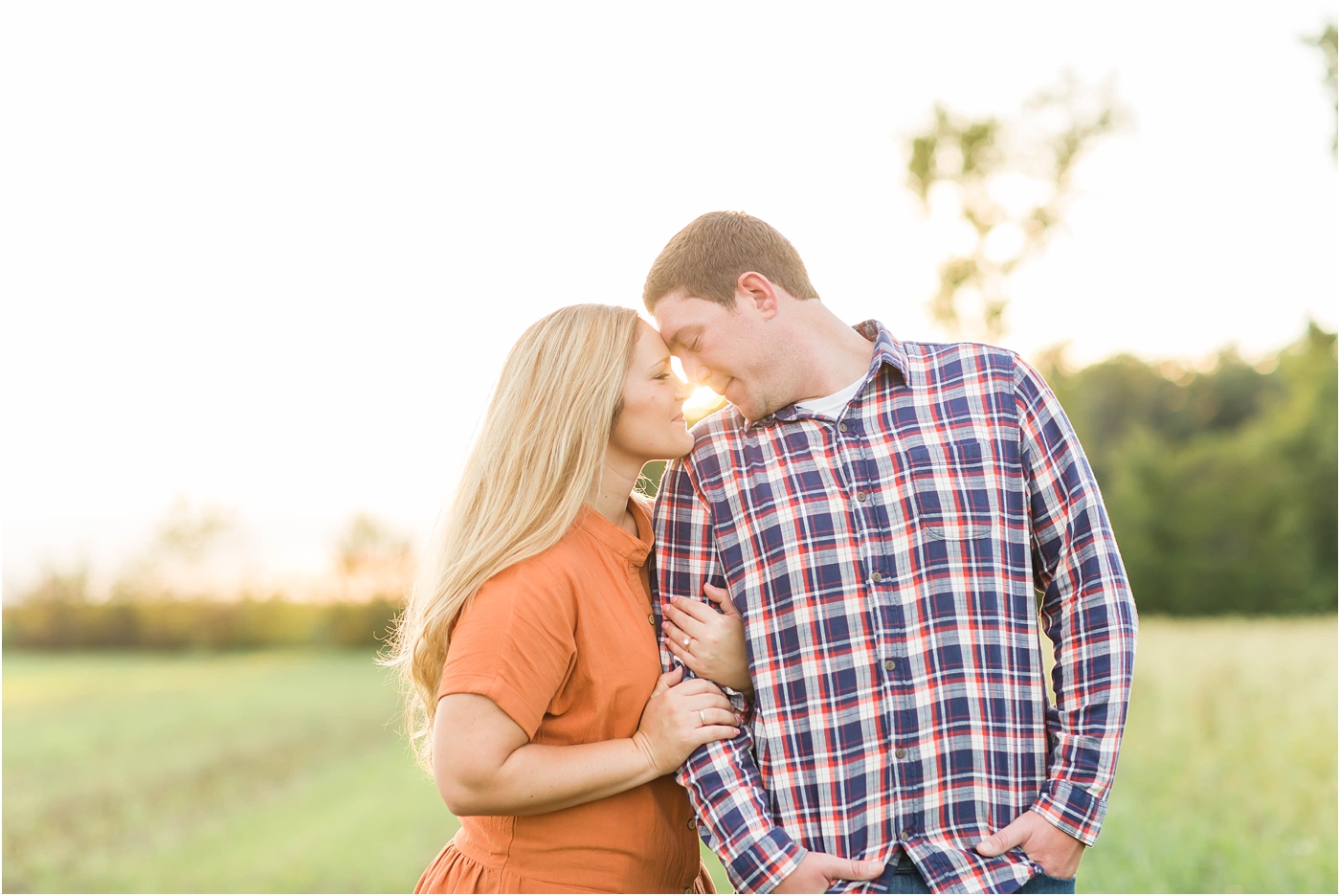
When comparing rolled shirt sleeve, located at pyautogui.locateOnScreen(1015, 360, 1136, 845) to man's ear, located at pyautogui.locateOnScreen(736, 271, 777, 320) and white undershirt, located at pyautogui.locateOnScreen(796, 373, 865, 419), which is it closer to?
white undershirt, located at pyautogui.locateOnScreen(796, 373, 865, 419)

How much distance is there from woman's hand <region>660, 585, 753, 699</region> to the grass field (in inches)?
74.7

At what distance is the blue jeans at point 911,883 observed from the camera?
2.03m

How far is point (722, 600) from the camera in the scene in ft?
7.41

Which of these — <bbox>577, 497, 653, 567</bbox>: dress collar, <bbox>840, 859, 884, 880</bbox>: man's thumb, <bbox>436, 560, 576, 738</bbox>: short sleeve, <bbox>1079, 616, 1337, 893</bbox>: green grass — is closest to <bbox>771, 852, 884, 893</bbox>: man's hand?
<bbox>840, 859, 884, 880</bbox>: man's thumb

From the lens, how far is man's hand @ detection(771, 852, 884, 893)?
201 centimetres

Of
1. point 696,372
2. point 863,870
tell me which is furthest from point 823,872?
point 696,372

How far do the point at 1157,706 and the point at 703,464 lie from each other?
8.25 meters

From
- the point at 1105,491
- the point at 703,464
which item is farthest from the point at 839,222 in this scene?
the point at 1105,491

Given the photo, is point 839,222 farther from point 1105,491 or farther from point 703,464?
point 1105,491

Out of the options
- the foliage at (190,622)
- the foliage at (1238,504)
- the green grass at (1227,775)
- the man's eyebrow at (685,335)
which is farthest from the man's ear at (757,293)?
the foliage at (190,622)

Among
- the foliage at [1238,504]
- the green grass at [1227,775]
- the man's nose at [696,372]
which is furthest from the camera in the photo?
the foliage at [1238,504]

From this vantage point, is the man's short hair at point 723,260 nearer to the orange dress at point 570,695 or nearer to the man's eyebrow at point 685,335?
the man's eyebrow at point 685,335

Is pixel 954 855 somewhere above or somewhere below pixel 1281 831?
above

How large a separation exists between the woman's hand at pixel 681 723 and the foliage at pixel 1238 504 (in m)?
16.5
